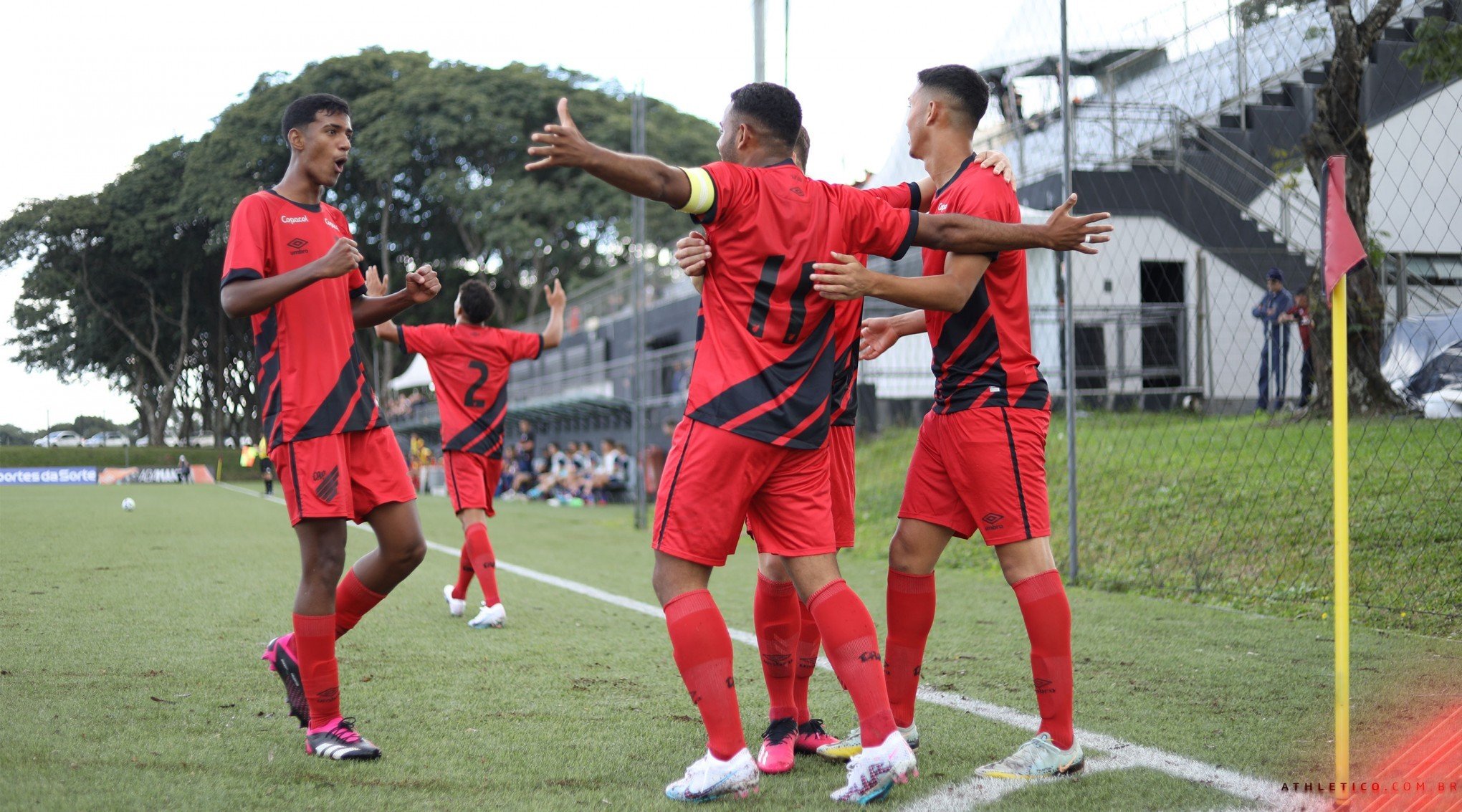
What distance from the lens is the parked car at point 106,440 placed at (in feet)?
33.1

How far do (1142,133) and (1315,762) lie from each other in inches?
463

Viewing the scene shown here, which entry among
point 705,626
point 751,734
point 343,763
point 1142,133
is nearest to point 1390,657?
point 751,734

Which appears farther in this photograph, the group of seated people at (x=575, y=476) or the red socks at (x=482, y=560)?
the group of seated people at (x=575, y=476)

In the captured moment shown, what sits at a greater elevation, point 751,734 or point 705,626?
point 705,626

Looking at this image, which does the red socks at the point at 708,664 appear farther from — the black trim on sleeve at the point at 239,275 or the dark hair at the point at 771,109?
the black trim on sleeve at the point at 239,275

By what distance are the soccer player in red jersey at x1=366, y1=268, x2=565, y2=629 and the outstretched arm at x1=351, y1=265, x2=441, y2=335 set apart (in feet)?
8.78

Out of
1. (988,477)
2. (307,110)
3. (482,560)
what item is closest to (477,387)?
(482,560)

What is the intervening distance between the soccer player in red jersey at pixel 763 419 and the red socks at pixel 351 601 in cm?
150

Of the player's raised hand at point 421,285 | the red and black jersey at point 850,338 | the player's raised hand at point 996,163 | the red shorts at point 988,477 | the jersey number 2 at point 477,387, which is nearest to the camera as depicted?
the red and black jersey at point 850,338

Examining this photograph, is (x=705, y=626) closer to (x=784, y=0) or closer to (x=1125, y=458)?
Result: (x=1125, y=458)

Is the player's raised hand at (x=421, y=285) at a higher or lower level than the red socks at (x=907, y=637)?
higher

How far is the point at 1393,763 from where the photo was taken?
3.37m

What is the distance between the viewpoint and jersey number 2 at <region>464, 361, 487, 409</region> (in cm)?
730

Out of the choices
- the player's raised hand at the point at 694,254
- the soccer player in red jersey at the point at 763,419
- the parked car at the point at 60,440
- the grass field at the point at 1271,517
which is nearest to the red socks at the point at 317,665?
the soccer player in red jersey at the point at 763,419
